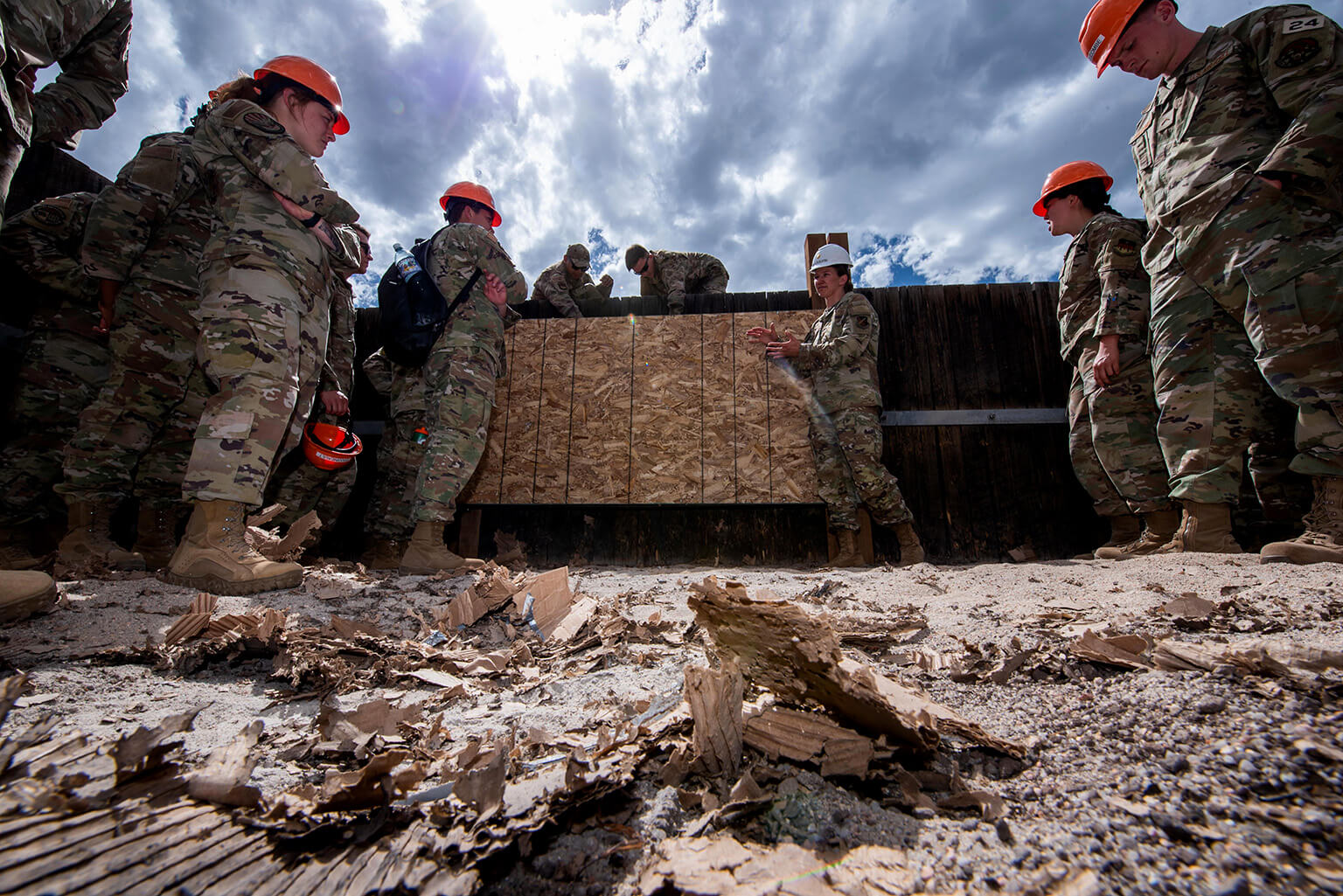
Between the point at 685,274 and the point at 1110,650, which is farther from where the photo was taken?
the point at 685,274

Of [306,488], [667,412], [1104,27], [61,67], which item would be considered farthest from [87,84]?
[1104,27]

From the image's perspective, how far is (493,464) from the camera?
4.70 metres

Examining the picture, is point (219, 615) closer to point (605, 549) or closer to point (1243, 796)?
point (1243, 796)

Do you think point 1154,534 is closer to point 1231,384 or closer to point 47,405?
point 1231,384

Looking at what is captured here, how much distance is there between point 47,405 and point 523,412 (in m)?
2.99

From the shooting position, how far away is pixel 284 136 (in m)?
2.39

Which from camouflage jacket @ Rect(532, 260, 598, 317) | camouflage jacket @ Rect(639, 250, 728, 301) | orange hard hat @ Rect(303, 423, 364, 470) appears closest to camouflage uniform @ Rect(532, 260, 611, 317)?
camouflage jacket @ Rect(532, 260, 598, 317)

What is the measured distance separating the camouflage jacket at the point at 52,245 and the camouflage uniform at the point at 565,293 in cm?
323

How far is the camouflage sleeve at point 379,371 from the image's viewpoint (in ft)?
15.2

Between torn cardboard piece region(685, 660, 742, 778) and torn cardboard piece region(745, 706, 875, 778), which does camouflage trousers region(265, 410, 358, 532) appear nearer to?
torn cardboard piece region(685, 660, 742, 778)

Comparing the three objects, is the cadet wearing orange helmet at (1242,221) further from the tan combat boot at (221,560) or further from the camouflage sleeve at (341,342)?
the camouflage sleeve at (341,342)

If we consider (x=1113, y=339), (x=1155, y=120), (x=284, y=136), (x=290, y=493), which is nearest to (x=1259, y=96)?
(x=1155, y=120)

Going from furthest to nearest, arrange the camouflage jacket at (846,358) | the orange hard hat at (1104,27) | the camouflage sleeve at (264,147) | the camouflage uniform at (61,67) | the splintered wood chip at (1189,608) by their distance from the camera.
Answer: the camouflage jacket at (846,358) < the orange hard hat at (1104,27) < the camouflage sleeve at (264,147) < the camouflage uniform at (61,67) < the splintered wood chip at (1189,608)

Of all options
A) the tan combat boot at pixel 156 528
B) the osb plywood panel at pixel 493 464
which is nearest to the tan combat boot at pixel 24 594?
the tan combat boot at pixel 156 528
